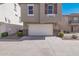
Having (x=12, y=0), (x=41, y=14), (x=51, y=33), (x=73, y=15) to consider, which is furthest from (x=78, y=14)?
(x=12, y=0)

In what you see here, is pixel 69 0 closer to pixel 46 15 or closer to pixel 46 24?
pixel 46 15

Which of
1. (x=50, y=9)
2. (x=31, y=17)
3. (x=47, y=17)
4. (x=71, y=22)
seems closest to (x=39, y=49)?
(x=47, y=17)

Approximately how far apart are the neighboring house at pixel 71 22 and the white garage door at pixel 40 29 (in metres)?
17.0

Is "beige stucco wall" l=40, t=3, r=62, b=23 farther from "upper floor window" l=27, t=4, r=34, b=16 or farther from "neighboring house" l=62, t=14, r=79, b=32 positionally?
"neighboring house" l=62, t=14, r=79, b=32

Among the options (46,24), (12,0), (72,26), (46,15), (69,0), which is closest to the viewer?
(69,0)

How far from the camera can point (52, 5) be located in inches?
856

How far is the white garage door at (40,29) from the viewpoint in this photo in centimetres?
2361

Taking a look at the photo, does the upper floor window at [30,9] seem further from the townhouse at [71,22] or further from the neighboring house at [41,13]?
the townhouse at [71,22]

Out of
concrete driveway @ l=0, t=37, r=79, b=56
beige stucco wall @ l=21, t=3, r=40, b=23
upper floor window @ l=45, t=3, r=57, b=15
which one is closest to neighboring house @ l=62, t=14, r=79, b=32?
upper floor window @ l=45, t=3, r=57, b=15

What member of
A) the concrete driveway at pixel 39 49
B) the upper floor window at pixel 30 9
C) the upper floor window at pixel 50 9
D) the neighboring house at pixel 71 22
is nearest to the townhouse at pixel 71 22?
the neighboring house at pixel 71 22

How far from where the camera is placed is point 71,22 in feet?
135

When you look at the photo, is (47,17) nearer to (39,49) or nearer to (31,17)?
(31,17)

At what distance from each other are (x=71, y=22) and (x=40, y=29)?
1966 cm

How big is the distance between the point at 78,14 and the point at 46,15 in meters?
22.9
